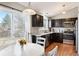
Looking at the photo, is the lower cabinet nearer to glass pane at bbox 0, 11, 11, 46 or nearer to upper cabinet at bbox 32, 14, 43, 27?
upper cabinet at bbox 32, 14, 43, 27

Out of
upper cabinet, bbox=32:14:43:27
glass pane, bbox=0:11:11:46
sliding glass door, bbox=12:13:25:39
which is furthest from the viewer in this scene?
upper cabinet, bbox=32:14:43:27

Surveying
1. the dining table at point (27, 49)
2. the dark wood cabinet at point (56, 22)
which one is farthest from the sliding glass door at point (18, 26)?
the dark wood cabinet at point (56, 22)

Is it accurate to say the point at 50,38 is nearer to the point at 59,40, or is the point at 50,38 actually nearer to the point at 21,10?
the point at 59,40

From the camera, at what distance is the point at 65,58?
57 cm

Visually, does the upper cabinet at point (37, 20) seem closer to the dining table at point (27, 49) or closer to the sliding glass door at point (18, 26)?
the sliding glass door at point (18, 26)

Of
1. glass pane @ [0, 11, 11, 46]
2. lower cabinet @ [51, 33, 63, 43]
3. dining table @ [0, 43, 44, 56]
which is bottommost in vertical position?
dining table @ [0, 43, 44, 56]

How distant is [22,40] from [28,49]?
0.30m

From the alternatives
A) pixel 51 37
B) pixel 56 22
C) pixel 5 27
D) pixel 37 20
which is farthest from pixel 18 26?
pixel 56 22

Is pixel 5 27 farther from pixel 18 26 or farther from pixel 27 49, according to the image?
pixel 27 49

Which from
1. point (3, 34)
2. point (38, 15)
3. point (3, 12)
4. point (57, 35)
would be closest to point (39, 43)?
point (57, 35)

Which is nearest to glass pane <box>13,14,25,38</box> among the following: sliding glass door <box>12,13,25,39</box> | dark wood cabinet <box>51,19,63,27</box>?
sliding glass door <box>12,13,25,39</box>

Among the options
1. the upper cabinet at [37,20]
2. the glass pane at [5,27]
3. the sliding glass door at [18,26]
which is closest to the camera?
the glass pane at [5,27]

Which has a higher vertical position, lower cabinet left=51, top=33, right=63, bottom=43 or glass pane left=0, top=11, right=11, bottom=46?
glass pane left=0, top=11, right=11, bottom=46

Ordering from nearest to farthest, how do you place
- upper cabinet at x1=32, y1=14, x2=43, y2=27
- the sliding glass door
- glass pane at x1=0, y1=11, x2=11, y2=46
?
1. glass pane at x1=0, y1=11, x2=11, y2=46
2. the sliding glass door
3. upper cabinet at x1=32, y1=14, x2=43, y2=27
